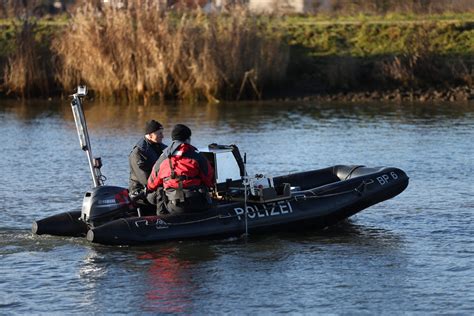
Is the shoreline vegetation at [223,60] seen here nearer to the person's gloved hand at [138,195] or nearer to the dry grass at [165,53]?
the dry grass at [165,53]

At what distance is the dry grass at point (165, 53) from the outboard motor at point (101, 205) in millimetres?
15816

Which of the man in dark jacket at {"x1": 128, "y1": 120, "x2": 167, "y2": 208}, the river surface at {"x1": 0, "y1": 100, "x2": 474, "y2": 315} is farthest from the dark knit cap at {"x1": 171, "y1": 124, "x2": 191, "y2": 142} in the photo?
the river surface at {"x1": 0, "y1": 100, "x2": 474, "y2": 315}

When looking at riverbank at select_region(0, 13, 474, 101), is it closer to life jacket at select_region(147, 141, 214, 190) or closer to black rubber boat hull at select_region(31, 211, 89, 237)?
black rubber boat hull at select_region(31, 211, 89, 237)

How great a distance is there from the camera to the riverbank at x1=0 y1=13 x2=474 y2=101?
30234mm

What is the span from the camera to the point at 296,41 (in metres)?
33.4

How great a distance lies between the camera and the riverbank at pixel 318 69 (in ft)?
99.2

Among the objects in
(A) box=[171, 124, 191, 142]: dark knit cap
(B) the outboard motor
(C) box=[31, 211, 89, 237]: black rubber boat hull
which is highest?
(A) box=[171, 124, 191, 142]: dark knit cap

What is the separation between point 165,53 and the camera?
29.5 metres

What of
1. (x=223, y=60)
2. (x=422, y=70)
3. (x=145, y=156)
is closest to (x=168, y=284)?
(x=145, y=156)

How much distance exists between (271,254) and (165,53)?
16.5 meters

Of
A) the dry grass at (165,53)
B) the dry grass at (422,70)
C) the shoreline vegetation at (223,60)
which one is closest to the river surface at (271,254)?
the dry grass at (165,53)

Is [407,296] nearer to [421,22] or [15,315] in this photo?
[15,315]

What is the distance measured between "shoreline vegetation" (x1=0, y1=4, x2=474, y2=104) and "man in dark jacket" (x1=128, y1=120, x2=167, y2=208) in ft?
49.4

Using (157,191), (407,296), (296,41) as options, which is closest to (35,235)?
(157,191)
